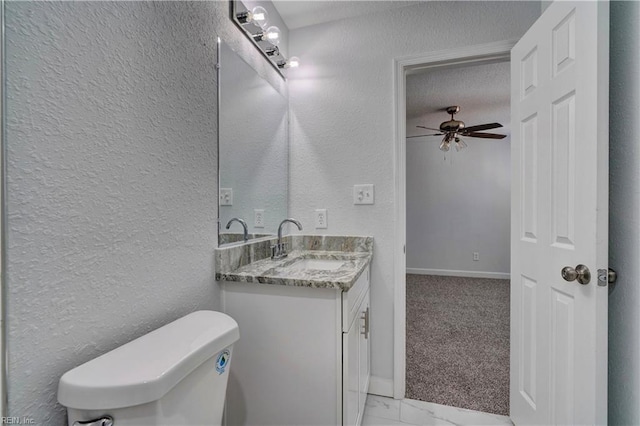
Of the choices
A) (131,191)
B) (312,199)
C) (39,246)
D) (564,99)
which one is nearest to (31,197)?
(39,246)

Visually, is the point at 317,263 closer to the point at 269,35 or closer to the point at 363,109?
the point at 363,109

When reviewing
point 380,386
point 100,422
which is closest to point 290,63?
point 100,422

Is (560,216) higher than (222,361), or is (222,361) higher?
(560,216)

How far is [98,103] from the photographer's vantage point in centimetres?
77

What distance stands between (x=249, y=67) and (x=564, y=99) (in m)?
1.42

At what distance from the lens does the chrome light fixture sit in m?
1.41

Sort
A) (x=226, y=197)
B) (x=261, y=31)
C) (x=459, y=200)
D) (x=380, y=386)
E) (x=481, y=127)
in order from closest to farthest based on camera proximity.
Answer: (x=226, y=197) < (x=261, y=31) < (x=380, y=386) < (x=481, y=127) < (x=459, y=200)

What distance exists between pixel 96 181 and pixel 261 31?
3.98 feet

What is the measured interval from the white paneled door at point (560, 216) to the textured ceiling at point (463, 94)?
53.3 inches

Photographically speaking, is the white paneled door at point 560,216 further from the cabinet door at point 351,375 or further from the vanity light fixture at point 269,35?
the vanity light fixture at point 269,35

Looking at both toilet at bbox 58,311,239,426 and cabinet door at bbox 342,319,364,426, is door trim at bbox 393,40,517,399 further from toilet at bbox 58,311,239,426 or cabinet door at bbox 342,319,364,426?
toilet at bbox 58,311,239,426

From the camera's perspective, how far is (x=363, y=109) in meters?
1.83

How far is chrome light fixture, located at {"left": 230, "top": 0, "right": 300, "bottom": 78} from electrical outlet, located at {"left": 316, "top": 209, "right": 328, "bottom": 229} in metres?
0.94

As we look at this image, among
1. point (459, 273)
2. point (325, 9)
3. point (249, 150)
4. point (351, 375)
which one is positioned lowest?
point (459, 273)
